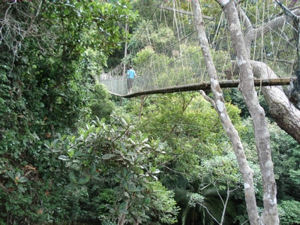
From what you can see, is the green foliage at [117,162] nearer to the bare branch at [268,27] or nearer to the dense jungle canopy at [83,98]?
the dense jungle canopy at [83,98]

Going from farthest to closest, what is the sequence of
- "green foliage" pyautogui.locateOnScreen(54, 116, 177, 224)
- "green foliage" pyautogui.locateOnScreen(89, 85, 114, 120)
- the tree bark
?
1. "green foliage" pyautogui.locateOnScreen(89, 85, 114, 120)
2. the tree bark
3. "green foliage" pyautogui.locateOnScreen(54, 116, 177, 224)

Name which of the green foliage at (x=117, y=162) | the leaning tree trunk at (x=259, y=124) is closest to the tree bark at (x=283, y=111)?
the leaning tree trunk at (x=259, y=124)

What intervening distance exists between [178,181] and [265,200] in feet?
14.1

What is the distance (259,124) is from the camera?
135 centimetres

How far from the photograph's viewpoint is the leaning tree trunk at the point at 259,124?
1.29 m

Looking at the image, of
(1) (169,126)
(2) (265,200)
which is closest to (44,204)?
(2) (265,200)

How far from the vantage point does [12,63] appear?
1.95 metres

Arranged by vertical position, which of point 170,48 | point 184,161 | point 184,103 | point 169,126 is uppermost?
point 170,48

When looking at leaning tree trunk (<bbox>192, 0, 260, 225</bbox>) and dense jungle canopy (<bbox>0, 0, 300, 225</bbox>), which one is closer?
leaning tree trunk (<bbox>192, 0, 260, 225</bbox>)

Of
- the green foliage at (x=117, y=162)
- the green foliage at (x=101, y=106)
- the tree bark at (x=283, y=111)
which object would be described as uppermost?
the green foliage at (x=101, y=106)

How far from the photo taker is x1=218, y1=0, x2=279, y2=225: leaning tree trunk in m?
1.29

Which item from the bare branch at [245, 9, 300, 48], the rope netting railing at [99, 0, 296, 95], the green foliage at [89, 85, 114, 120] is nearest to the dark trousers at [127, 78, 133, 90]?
the rope netting railing at [99, 0, 296, 95]

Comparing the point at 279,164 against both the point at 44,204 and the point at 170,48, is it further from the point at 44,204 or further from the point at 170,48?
the point at 44,204

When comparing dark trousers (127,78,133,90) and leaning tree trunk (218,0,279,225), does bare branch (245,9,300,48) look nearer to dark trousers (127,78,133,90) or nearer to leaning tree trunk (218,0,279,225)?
leaning tree trunk (218,0,279,225)
